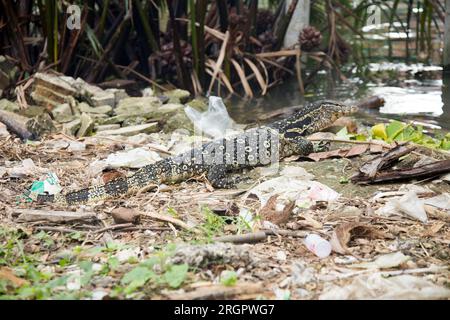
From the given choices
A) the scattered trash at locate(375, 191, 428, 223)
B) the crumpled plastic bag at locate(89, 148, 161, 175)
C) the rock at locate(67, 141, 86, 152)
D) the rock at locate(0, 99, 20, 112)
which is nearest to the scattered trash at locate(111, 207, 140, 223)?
the crumpled plastic bag at locate(89, 148, 161, 175)

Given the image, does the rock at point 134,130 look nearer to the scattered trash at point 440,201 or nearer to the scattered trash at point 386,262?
the scattered trash at point 440,201

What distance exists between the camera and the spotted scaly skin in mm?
4383

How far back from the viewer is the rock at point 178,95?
294 inches

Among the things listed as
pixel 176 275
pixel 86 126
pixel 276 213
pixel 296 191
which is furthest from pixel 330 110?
pixel 176 275

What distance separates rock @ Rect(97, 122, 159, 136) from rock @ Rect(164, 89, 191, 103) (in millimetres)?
1153

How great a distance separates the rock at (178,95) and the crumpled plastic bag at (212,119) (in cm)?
109

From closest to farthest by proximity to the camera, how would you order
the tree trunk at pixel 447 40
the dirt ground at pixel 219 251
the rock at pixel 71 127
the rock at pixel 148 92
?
the dirt ground at pixel 219 251 < the rock at pixel 71 127 < the rock at pixel 148 92 < the tree trunk at pixel 447 40

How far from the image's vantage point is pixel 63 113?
6539 mm

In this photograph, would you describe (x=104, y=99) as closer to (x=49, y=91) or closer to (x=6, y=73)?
(x=49, y=91)

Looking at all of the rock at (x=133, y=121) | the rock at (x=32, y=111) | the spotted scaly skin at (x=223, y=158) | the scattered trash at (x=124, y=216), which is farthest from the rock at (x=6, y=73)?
the scattered trash at (x=124, y=216)

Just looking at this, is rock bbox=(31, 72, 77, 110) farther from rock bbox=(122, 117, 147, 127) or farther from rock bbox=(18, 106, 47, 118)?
rock bbox=(122, 117, 147, 127)

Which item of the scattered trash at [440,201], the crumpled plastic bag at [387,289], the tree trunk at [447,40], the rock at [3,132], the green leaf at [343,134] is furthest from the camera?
the tree trunk at [447,40]
